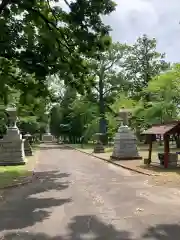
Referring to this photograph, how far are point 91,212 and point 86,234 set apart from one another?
2.04 meters

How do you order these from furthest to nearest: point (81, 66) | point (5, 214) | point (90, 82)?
point (90, 82), point (81, 66), point (5, 214)

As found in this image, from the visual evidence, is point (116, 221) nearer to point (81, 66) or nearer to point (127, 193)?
point (127, 193)

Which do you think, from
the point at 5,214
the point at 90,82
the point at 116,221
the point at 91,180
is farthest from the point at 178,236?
the point at 90,82

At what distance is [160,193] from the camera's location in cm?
1175

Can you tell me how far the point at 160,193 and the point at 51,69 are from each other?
6.57 metres

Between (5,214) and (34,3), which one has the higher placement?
(34,3)

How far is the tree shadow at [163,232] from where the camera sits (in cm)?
686

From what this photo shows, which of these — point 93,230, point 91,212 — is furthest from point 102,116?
point 93,230

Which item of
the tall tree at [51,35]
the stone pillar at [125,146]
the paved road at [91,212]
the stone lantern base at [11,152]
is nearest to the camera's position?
the paved road at [91,212]

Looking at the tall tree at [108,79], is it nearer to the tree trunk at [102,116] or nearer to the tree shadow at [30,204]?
the tree trunk at [102,116]

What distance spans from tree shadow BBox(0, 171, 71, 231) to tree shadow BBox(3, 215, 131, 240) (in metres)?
0.76

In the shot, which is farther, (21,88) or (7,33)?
(21,88)

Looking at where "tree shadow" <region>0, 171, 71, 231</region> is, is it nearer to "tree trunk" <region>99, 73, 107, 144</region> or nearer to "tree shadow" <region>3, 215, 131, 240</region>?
"tree shadow" <region>3, 215, 131, 240</region>

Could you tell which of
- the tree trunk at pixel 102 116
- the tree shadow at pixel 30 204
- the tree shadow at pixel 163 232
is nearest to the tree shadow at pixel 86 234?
the tree shadow at pixel 163 232
